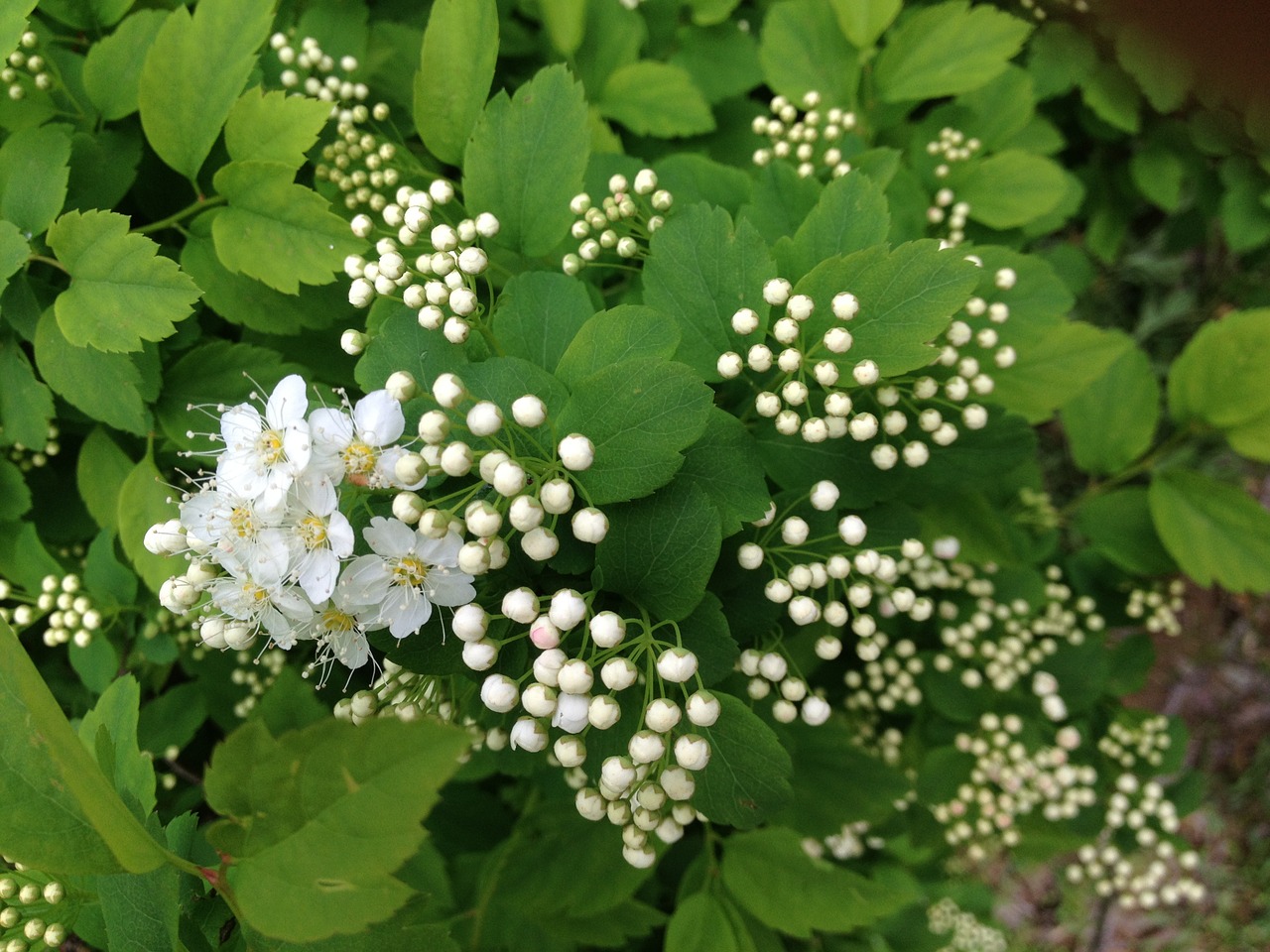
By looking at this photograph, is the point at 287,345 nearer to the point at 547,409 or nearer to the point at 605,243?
the point at 605,243

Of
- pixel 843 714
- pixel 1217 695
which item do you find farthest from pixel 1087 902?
pixel 843 714

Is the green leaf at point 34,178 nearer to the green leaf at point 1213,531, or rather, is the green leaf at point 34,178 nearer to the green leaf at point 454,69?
the green leaf at point 454,69

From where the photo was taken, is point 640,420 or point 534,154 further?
point 534,154

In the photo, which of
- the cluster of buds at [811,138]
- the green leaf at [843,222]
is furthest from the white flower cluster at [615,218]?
the cluster of buds at [811,138]

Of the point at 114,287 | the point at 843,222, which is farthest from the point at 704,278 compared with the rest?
the point at 114,287

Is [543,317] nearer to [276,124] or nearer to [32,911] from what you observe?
[276,124]
